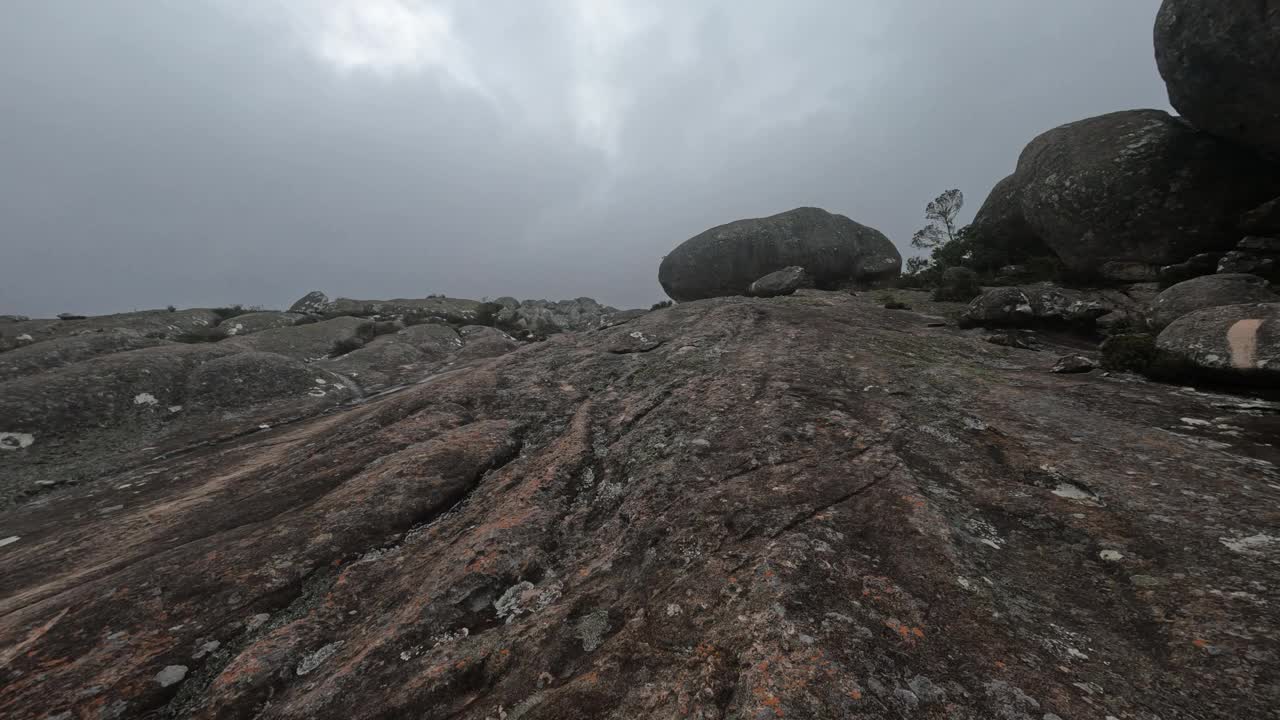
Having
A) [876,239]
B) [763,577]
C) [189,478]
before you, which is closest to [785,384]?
[763,577]

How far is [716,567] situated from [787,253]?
3396 centimetres

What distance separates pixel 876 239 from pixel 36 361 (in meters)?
46.9

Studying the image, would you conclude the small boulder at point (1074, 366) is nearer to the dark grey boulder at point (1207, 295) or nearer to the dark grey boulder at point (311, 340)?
the dark grey boulder at point (1207, 295)

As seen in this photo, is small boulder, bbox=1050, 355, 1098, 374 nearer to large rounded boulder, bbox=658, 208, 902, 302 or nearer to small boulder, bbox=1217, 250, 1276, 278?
small boulder, bbox=1217, 250, 1276, 278

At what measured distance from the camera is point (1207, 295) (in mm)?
11117

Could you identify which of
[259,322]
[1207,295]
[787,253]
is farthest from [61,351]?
[787,253]

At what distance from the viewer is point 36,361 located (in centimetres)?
1831

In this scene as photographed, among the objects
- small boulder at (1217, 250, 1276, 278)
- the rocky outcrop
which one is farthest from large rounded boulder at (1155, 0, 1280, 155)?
the rocky outcrop

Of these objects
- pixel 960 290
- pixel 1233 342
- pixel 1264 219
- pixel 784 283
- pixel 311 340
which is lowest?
pixel 1233 342

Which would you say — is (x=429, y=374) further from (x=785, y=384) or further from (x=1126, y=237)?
(x=1126, y=237)

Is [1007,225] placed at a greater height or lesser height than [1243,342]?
greater

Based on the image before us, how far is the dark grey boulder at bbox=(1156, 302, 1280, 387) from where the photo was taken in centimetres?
673

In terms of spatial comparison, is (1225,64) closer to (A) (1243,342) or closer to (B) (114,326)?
(A) (1243,342)

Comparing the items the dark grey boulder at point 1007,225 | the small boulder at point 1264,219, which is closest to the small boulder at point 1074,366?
the small boulder at point 1264,219
